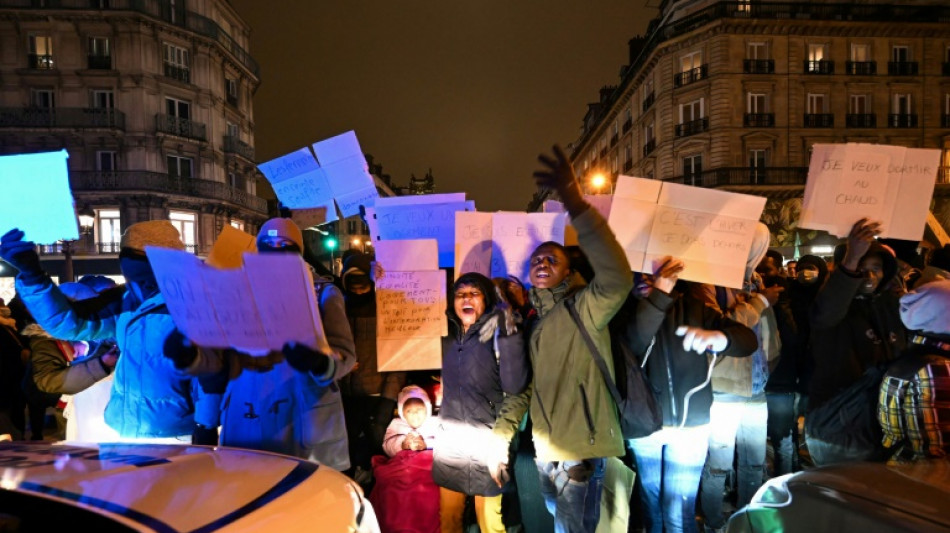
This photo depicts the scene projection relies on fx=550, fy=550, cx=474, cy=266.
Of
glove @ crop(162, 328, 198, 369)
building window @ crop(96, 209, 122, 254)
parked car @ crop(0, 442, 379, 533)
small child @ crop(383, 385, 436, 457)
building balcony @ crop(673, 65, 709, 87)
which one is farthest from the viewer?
building balcony @ crop(673, 65, 709, 87)

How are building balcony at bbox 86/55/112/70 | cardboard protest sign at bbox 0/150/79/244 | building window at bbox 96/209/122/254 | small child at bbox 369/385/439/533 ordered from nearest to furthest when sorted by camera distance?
cardboard protest sign at bbox 0/150/79/244
small child at bbox 369/385/439/533
building window at bbox 96/209/122/254
building balcony at bbox 86/55/112/70

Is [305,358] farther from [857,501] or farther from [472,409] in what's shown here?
[857,501]

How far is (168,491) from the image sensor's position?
82.0 inches

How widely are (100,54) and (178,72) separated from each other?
4193 millimetres

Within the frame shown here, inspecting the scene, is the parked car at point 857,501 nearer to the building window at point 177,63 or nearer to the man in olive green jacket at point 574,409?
the man in olive green jacket at point 574,409

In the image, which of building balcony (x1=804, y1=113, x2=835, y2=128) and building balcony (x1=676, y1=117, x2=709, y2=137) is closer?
building balcony (x1=804, y1=113, x2=835, y2=128)

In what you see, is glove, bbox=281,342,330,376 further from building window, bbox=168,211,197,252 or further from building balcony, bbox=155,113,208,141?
building balcony, bbox=155,113,208,141

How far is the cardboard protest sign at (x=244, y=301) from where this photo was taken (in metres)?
2.69

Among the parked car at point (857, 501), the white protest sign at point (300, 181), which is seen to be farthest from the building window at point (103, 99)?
the parked car at point (857, 501)

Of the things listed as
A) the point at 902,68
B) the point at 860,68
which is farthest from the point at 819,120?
the point at 902,68

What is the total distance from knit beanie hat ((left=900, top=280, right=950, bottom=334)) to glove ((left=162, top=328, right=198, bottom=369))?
374 cm

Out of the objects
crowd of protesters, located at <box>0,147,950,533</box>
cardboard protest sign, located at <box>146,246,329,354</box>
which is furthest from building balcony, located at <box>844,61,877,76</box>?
cardboard protest sign, located at <box>146,246,329,354</box>

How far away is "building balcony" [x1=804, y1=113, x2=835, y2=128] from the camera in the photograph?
127 ft

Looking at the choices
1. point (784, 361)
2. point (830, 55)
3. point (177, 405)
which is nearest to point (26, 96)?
point (177, 405)
